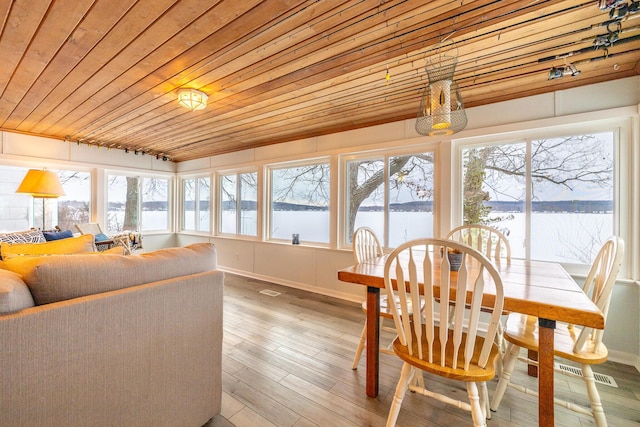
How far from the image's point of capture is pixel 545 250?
2.51 meters

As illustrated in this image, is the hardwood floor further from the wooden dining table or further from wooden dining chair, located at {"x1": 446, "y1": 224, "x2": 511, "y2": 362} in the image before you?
wooden dining chair, located at {"x1": 446, "y1": 224, "x2": 511, "y2": 362}

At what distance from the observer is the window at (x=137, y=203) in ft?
17.0

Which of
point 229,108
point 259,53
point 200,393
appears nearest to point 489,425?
point 200,393

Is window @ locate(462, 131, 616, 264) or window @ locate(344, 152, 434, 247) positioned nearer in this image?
window @ locate(462, 131, 616, 264)

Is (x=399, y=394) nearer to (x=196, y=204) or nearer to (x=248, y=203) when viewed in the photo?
(x=248, y=203)

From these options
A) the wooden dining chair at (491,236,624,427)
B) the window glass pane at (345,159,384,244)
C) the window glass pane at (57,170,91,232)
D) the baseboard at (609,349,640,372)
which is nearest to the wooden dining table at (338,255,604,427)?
the wooden dining chair at (491,236,624,427)

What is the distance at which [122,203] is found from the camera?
5332mm

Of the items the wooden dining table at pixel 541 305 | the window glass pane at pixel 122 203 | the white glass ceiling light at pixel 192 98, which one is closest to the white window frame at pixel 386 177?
the wooden dining table at pixel 541 305

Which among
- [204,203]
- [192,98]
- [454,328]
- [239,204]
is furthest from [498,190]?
[204,203]

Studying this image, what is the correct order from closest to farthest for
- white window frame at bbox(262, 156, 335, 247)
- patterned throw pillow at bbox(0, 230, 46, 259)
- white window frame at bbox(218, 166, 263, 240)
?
patterned throw pillow at bbox(0, 230, 46, 259), white window frame at bbox(262, 156, 335, 247), white window frame at bbox(218, 166, 263, 240)

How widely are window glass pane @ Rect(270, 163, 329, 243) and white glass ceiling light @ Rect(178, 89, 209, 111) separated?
1.88m

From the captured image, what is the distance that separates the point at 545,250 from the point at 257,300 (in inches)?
127

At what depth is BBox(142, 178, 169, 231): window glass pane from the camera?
5676 mm

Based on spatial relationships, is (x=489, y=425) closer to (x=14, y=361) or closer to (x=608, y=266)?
(x=608, y=266)
